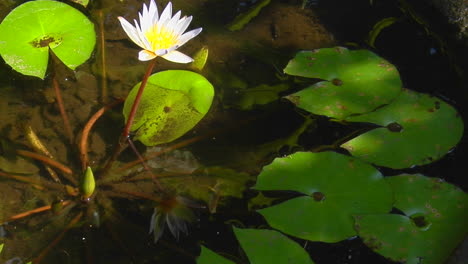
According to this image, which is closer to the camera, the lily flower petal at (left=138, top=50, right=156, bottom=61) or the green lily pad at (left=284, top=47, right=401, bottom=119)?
the lily flower petal at (left=138, top=50, right=156, bottom=61)

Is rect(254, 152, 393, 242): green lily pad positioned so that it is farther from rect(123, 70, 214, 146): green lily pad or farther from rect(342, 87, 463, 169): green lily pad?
rect(123, 70, 214, 146): green lily pad

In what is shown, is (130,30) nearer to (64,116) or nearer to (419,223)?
(64,116)

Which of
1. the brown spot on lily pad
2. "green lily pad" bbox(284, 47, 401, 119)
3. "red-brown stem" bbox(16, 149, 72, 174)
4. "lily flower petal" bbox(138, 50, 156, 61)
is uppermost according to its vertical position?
"lily flower petal" bbox(138, 50, 156, 61)

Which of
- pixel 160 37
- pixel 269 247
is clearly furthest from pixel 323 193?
pixel 160 37

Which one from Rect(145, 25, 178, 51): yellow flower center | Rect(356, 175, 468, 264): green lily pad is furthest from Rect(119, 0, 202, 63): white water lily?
Rect(356, 175, 468, 264): green lily pad

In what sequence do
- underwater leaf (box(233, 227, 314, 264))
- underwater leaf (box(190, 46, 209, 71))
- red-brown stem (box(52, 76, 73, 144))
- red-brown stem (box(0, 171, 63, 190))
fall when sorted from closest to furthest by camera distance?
underwater leaf (box(233, 227, 314, 264)) < red-brown stem (box(0, 171, 63, 190)) < red-brown stem (box(52, 76, 73, 144)) < underwater leaf (box(190, 46, 209, 71))

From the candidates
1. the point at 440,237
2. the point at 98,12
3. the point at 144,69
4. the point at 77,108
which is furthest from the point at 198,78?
the point at 440,237
